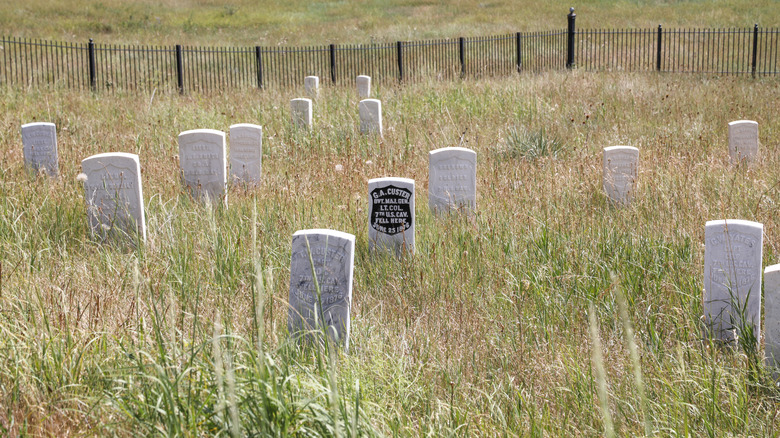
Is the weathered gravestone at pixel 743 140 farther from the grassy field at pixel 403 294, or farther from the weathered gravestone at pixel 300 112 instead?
the weathered gravestone at pixel 300 112

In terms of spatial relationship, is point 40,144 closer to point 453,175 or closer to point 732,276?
point 453,175

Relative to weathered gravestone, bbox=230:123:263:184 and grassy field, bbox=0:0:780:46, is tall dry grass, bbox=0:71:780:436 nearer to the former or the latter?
weathered gravestone, bbox=230:123:263:184

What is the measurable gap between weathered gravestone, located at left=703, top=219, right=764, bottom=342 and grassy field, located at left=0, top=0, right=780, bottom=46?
25.2m

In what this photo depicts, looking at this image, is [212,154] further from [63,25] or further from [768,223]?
[63,25]

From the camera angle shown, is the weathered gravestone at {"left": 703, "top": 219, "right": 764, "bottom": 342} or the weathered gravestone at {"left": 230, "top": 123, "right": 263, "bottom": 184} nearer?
the weathered gravestone at {"left": 703, "top": 219, "right": 764, "bottom": 342}

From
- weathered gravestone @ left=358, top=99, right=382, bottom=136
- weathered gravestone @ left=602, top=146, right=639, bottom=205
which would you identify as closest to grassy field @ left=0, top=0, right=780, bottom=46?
weathered gravestone @ left=358, top=99, right=382, bottom=136

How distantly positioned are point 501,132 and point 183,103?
6.44m

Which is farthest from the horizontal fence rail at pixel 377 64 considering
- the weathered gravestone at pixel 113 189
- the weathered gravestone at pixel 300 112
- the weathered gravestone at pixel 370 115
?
the weathered gravestone at pixel 113 189

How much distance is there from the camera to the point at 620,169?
23.2ft

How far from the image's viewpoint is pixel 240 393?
2723mm

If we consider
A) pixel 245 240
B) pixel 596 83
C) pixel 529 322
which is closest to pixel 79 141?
pixel 245 240

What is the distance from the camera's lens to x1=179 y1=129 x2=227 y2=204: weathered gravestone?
7.18 metres

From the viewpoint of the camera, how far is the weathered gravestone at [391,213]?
5.63 metres

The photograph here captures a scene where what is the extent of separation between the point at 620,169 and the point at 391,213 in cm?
269
